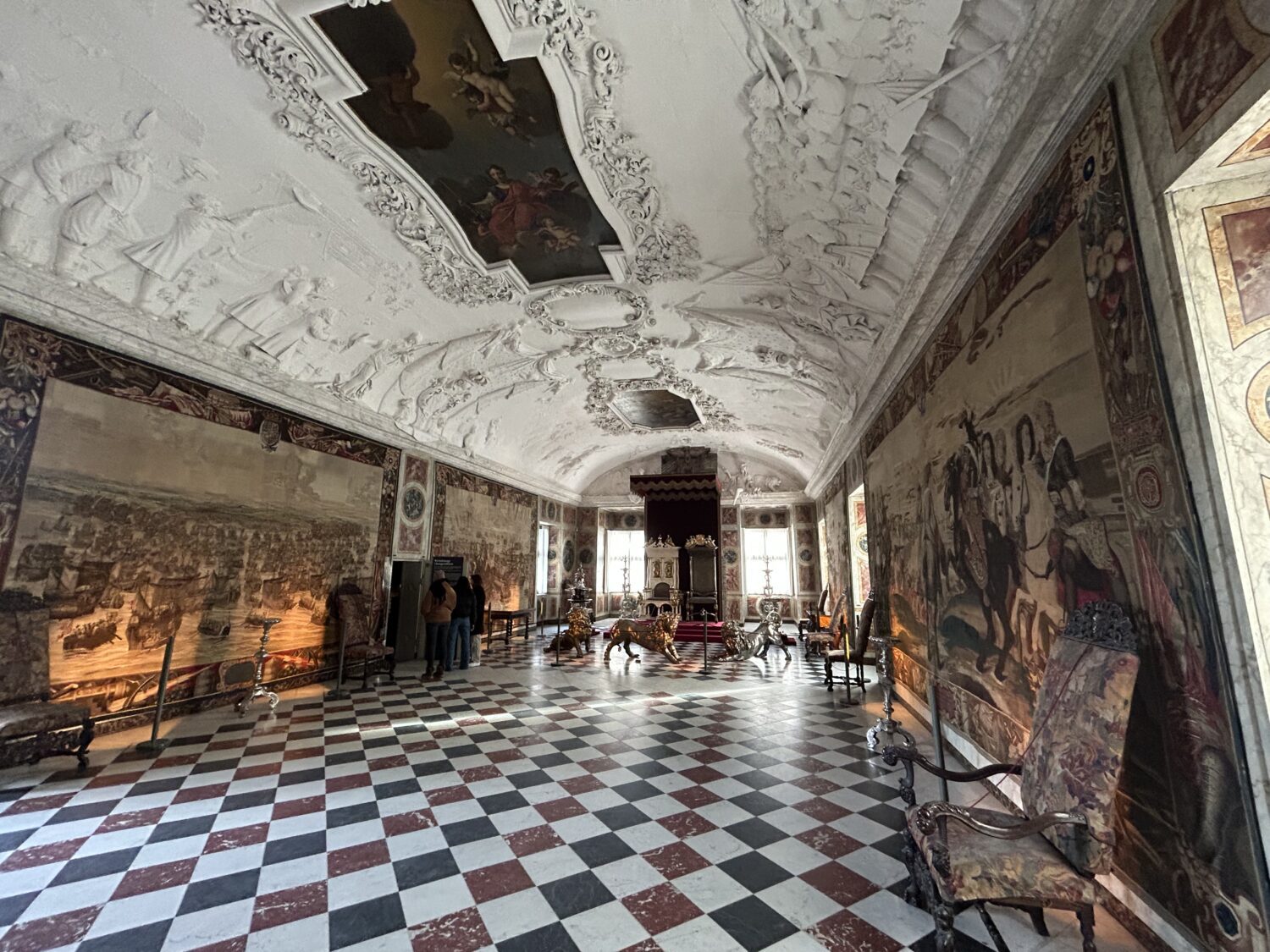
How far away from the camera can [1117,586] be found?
253 cm

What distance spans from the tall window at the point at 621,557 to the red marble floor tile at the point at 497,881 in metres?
16.9

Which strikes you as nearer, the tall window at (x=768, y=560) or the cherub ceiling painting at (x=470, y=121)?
the cherub ceiling painting at (x=470, y=121)

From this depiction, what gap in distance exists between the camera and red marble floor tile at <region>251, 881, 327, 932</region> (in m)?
2.52

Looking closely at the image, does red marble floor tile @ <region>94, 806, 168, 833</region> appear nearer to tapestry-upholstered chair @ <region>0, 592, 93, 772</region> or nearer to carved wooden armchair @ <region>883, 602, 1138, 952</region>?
tapestry-upholstered chair @ <region>0, 592, 93, 772</region>

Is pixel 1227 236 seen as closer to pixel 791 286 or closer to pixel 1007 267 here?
pixel 1007 267

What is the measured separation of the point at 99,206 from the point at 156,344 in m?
1.70

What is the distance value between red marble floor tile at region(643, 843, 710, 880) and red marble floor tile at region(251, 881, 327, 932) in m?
1.81

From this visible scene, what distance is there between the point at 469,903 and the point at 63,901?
7.01 ft

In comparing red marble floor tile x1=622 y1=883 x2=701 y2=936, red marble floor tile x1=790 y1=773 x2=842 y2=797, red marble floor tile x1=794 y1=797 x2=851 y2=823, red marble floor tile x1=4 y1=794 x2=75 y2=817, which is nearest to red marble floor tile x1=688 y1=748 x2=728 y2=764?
red marble floor tile x1=790 y1=773 x2=842 y2=797

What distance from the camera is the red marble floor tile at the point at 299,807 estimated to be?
3666 millimetres

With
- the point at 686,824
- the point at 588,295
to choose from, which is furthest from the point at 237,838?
the point at 588,295

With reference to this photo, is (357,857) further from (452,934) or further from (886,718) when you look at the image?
(886,718)

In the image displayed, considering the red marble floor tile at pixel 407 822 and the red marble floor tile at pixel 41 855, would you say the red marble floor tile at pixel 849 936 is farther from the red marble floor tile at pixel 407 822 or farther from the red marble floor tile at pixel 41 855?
the red marble floor tile at pixel 41 855

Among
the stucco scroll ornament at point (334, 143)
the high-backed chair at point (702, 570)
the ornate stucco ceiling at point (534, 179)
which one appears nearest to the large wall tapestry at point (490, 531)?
the ornate stucco ceiling at point (534, 179)
